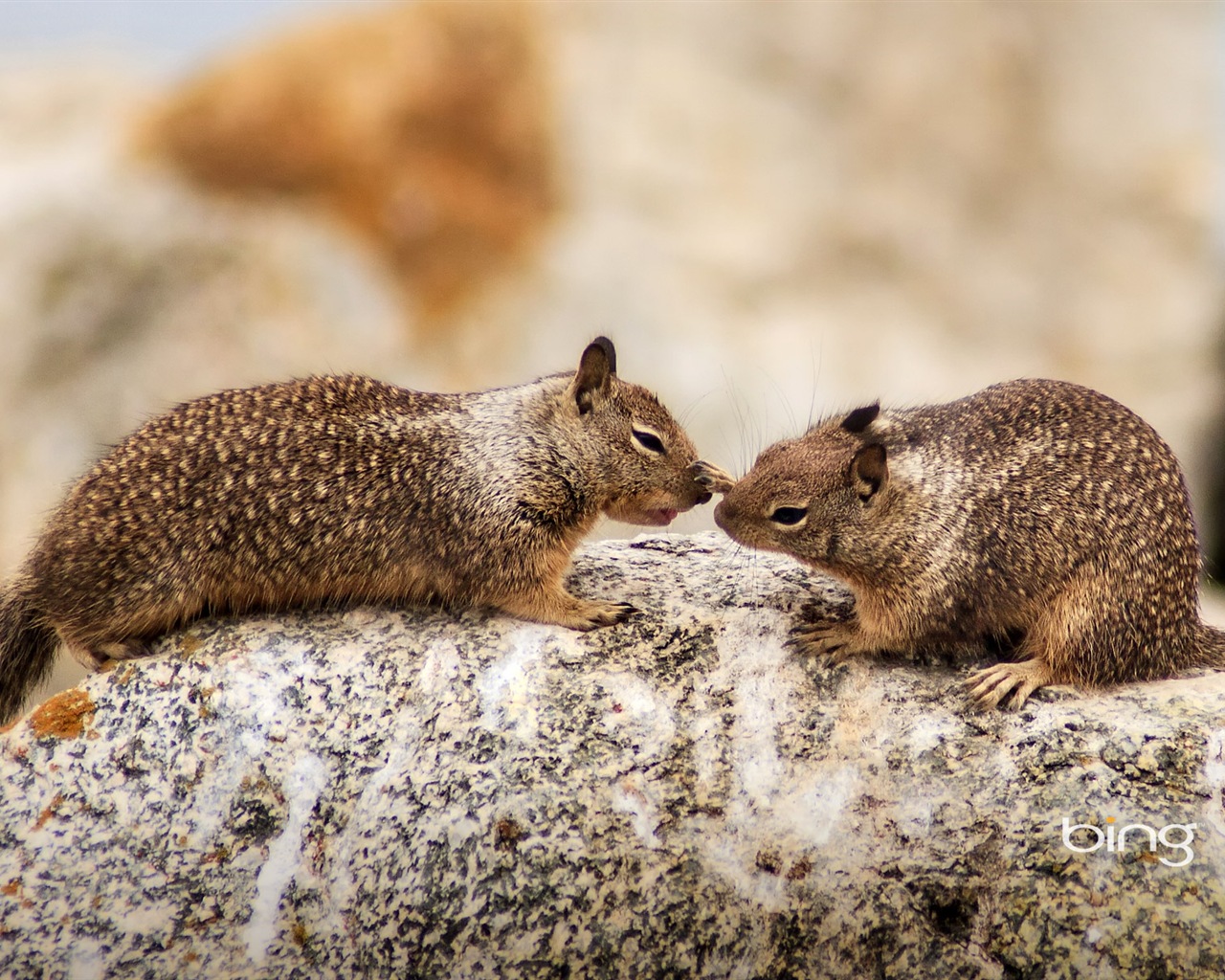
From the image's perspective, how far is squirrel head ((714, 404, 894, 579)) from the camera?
3.94 meters

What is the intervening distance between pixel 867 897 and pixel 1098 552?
4.19ft

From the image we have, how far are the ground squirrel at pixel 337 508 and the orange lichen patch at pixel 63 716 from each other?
0.21 m

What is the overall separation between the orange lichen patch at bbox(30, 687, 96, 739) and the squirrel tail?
0.39 metres

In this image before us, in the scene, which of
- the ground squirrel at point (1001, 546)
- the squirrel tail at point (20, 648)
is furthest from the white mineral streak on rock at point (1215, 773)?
the squirrel tail at point (20, 648)

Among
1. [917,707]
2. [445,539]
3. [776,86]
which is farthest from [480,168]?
[917,707]

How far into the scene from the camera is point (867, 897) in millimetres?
3469

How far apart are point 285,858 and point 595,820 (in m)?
0.88

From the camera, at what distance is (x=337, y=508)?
13.6 ft

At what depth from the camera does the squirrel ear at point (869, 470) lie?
3869 mm

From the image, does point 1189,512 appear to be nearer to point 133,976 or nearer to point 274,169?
point 133,976

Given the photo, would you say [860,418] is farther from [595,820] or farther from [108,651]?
[108,651]

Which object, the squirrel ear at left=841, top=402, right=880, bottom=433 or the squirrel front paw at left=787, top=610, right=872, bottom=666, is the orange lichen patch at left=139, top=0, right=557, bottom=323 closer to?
the squirrel ear at left=841, top=402, right=880, bottom=433

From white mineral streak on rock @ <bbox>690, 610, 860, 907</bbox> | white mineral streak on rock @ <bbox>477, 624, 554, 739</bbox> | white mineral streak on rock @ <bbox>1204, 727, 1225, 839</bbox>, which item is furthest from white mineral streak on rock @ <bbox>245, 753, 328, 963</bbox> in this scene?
white mineral streak on rock @ <bbox>1204, 727, 1225, 839</bbox>

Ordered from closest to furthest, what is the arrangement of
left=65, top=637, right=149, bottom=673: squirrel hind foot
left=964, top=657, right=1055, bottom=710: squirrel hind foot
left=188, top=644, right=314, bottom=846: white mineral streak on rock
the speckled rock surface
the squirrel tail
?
the speckled rock surface
left=188, top=644, right=314, bottom=846: white mineral streak on rock
left=964, top=657, right=1055, bottom=710: squirrel hind foot
left=65, top=637, right=149, bottom=673: squirrel hind foot
the squirrel tail
